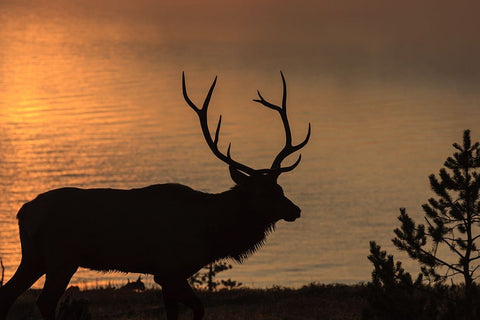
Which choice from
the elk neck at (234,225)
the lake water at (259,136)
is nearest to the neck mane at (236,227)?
the elk neck at (234,225)

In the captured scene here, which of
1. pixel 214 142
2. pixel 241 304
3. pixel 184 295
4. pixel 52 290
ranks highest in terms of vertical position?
pixel 214 142

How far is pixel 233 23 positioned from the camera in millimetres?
174000

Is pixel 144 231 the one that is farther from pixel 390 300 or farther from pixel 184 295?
pixel 390 300

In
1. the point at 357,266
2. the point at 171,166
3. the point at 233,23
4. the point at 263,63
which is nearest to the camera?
the point at 357,266

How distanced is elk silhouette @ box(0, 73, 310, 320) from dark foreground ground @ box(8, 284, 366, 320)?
1.79 metres

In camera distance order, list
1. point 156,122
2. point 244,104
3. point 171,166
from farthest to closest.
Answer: point 244,104 < point 156,122 < point 171,166

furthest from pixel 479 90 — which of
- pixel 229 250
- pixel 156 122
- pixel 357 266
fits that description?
pixel 229 250

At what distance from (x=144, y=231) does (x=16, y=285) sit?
1.69 meters

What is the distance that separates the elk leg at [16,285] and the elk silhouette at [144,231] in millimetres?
12

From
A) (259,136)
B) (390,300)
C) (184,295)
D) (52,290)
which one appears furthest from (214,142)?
(259,136)

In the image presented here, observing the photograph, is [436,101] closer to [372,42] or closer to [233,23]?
[372,42]

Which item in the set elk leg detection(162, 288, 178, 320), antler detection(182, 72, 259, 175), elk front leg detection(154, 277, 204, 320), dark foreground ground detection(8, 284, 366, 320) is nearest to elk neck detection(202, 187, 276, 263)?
antler detection(182, 72, 259, 175)

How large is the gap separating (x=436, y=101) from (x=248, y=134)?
22.3 meters

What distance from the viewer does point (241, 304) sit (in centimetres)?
1908
